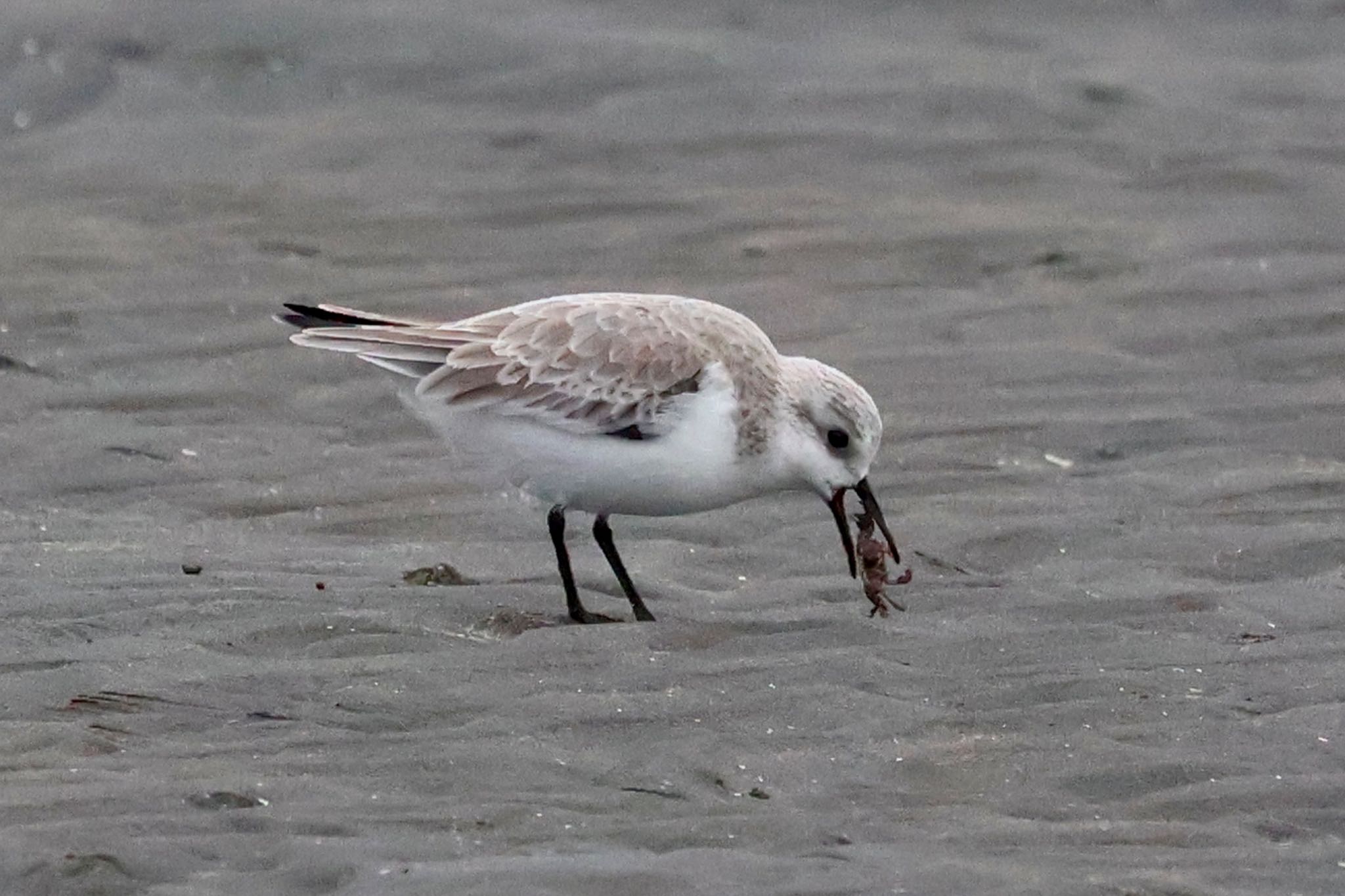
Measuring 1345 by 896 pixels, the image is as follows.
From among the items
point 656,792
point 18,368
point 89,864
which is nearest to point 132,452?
point 18,368

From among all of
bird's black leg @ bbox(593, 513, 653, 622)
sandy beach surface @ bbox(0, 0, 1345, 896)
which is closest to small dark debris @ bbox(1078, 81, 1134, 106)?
sandy beach surface @ bbox(0, 0, 1345, 896)

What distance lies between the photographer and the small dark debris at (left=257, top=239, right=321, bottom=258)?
9891 millimetres

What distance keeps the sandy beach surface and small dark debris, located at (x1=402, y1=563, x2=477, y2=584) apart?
0.06m

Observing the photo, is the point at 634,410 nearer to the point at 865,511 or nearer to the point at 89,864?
the point at 865,511

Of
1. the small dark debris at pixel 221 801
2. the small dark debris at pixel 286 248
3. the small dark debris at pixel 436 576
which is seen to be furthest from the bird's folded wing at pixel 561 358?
the small dark debris at pixel 286 248

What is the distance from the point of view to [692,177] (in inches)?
424

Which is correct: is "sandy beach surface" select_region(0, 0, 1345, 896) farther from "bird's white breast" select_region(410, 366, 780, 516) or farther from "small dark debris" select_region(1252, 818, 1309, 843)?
"bird's white breast" select_region(410, 366, 780, 516)

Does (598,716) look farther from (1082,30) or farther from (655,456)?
(1082,30)

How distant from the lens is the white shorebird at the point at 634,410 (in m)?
6.39

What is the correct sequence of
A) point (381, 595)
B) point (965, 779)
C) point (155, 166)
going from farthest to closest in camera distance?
1. point (155, 166)
2. point (381, 595)
3. point (965, 779)

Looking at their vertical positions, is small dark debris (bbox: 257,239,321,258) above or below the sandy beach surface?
below

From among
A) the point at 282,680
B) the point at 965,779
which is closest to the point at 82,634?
the point at 282,680

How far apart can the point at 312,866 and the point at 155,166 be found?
22.6 feet

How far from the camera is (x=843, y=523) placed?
6.57 m
